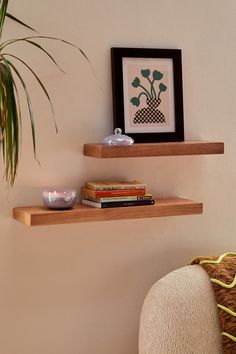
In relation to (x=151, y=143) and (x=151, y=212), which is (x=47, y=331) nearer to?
(x=151, y=212)

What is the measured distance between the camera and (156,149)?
2.66 metres

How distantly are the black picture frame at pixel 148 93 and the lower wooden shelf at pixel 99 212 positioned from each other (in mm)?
282

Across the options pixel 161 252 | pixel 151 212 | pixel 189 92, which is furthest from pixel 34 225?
pixel 189 92

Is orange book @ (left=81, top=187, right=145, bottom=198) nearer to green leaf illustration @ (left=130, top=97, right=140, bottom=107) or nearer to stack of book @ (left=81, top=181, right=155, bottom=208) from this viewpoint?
stack of book @ (left=81, top=181, right=155, bottom=208)

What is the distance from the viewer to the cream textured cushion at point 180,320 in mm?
2387

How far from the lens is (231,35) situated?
2.97m

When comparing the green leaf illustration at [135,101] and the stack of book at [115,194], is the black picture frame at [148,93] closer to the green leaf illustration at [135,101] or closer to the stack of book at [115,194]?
the green leaf illustration at [135,101]

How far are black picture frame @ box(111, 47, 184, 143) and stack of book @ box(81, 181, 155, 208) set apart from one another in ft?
0.67

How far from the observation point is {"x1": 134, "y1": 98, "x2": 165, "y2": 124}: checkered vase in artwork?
2.76 meters

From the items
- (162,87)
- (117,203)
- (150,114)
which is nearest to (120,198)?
(117,203)

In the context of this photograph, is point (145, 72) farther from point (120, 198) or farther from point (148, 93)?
point (120, 198)

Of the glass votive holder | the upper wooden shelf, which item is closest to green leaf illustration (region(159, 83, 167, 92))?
the upper wooden shelf

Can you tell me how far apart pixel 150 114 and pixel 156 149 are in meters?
0.19

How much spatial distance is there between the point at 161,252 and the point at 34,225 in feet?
2.23
